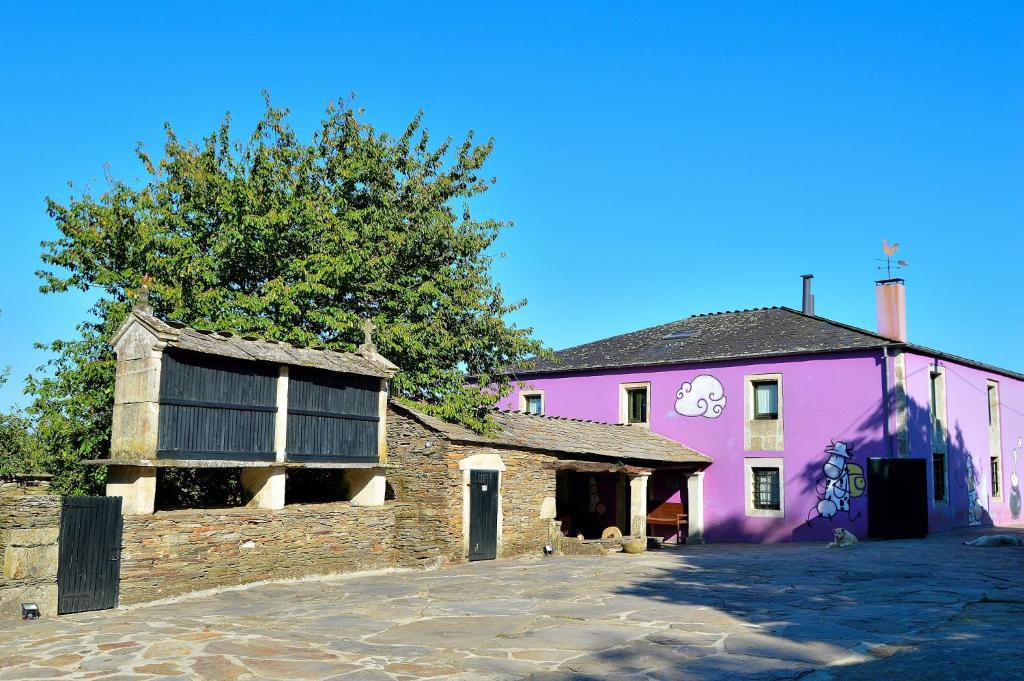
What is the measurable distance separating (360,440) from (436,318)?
515 cm

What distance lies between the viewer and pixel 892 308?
2448 centimetres

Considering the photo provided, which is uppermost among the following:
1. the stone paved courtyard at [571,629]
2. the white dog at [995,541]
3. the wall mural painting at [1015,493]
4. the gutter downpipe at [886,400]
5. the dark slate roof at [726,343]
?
the dark slate roof at [726,343]

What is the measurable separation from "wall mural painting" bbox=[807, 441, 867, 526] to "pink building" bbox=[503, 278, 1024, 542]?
1.1 inches

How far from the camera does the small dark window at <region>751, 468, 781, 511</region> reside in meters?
25.7

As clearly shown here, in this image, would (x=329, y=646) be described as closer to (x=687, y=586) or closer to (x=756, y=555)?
(x=687, y=586)

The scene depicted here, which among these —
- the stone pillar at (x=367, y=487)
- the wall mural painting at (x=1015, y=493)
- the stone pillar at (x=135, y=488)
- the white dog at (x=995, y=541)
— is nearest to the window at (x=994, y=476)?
the wall mural painting at (x=1015, y=493)

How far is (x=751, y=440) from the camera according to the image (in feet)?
86.2

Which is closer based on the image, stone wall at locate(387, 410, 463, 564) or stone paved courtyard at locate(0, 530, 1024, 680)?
stone paved courtyard at locate(0, 530, 1024, 680)

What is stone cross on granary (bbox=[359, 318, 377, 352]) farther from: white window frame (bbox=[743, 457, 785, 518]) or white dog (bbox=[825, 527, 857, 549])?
white window frame (bbox=[743, 457, 785, 518])

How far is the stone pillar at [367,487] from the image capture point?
657 inches

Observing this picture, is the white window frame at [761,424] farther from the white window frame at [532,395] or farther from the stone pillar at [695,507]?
the white window frame at [532,395]

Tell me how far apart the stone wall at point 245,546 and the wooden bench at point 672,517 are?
12487mm

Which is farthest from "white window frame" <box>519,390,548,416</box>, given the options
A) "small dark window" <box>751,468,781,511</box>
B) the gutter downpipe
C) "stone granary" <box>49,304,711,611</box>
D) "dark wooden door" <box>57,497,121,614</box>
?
"dark wooden door" <box>57,497,121,614</box>

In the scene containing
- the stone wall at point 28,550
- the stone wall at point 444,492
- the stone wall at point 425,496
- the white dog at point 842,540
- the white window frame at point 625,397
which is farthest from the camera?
the white window frame at point 625,397
